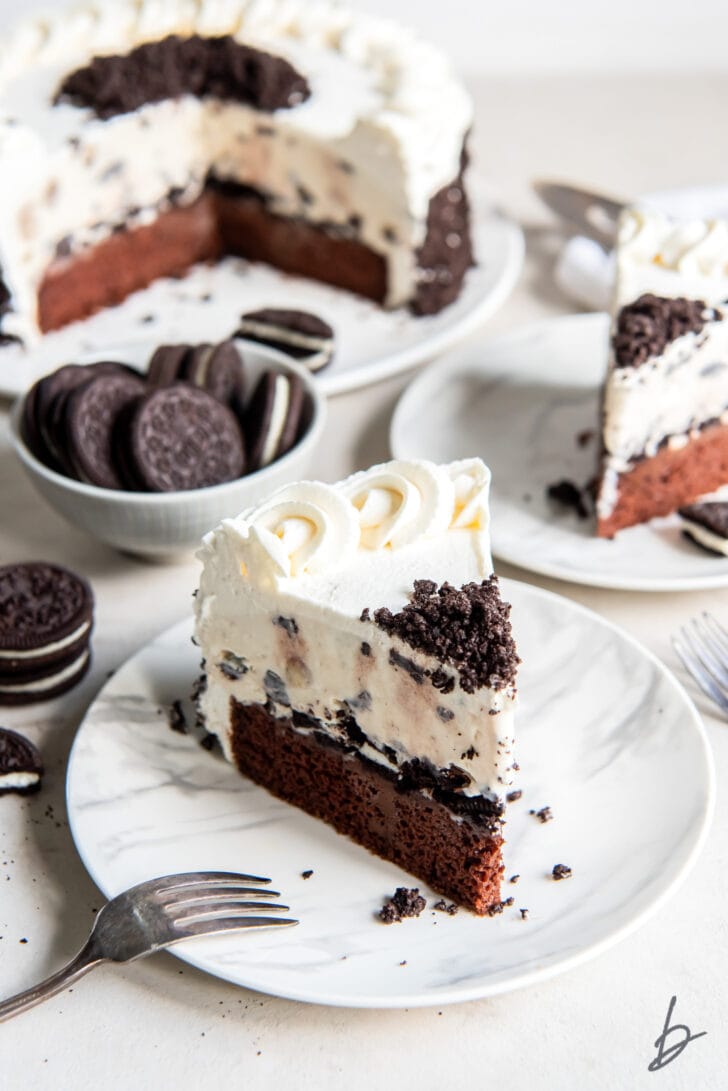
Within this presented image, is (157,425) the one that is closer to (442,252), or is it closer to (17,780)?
(17,780)

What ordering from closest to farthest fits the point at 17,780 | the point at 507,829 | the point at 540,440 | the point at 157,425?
the point at 507,829, the point at 17,780, the point at 157,425, the point at 540,440

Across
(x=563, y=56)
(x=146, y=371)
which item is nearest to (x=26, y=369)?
(x=146, y=371)

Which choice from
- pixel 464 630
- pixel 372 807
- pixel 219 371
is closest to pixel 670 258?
pixel 219 371

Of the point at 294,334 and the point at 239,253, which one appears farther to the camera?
the point at 239,253

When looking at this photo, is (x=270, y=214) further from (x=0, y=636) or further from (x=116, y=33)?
(x=0, y=636)

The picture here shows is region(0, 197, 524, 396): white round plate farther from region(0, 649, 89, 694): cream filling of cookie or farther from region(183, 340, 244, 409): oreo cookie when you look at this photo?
region(0, 649, 89, 694): cream filling of cookie

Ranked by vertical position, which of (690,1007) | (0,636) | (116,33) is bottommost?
(690,1007)
